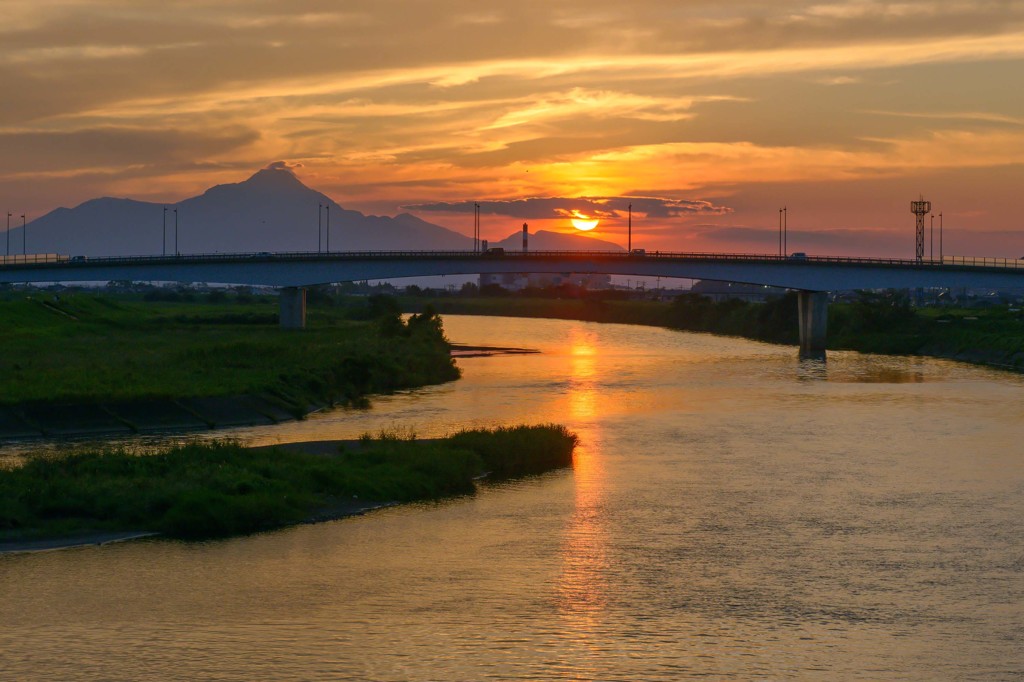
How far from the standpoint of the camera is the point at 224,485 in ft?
119

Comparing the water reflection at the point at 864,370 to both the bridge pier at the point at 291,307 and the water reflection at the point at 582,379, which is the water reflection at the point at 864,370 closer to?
the water reflection at the point at 582,379

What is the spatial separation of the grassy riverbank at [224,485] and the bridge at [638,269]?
8196 centimetres

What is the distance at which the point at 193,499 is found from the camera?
34.8m

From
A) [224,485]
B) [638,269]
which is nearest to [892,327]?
[638,269]

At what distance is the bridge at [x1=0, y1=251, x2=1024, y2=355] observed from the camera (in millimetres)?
125375

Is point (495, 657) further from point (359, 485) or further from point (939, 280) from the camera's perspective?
point (939, 280)

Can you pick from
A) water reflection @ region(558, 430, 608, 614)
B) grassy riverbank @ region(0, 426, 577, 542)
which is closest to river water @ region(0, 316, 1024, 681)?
water reflection @ region(558, 430, 608, 614)

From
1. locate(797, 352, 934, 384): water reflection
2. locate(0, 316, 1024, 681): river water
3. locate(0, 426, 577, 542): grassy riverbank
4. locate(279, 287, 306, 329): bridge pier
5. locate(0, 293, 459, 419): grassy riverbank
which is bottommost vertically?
locate(0, 316, 1024, 681): river water

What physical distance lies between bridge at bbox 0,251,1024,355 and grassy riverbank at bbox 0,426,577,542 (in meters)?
82.0

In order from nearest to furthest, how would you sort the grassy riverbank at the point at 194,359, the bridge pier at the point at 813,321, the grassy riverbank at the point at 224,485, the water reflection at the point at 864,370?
the grassy riverbank at the point at 224,485 < the grassy riverbank at the point at 194,359 < the water reflection at the point at 864,370 < the bridge pier at the point at 813,321

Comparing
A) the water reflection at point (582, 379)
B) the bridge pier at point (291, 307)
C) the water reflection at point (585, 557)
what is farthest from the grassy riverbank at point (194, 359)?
the water reflection at point (585, 557)

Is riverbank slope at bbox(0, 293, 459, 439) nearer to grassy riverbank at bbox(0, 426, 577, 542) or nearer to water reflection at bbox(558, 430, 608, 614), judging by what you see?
grassy riverbank at bbox(0, 426, 577, 542)

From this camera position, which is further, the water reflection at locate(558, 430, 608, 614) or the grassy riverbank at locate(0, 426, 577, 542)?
the grassy riverbank at locate(0, 426, 577, 542)

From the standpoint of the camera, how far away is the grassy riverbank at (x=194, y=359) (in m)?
59.3
